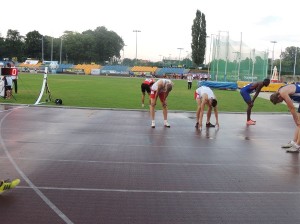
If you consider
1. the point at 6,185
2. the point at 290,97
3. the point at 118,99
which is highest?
the point at 290,97

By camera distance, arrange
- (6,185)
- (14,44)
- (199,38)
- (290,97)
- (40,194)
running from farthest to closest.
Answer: (14,44), (199,38), (290,97), (40,194), (6,185)

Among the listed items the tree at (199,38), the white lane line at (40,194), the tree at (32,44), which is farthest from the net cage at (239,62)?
the tree at (32,44)

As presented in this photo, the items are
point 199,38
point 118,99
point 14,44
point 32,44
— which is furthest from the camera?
point 14,44

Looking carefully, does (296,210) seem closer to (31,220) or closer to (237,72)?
(31,220)

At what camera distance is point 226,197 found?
17.4ft

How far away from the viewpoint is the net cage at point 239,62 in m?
37.4

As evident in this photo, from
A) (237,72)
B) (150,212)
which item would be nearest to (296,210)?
(150,212)

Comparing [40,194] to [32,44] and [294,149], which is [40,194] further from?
[32,44]

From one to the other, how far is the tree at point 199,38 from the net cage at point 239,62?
54.3 meters

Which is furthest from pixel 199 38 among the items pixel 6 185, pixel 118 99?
pixel 6 185

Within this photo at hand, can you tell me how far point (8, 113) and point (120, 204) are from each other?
32.8 feet

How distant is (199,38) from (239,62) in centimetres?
5587

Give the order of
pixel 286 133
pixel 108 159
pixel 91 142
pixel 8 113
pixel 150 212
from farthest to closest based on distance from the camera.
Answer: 1. pixel 8 113
2. pixel 286 133
3. pixel 91 142
4. pixel 108 159
5. pixel 150 212

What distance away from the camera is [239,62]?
124 feet
